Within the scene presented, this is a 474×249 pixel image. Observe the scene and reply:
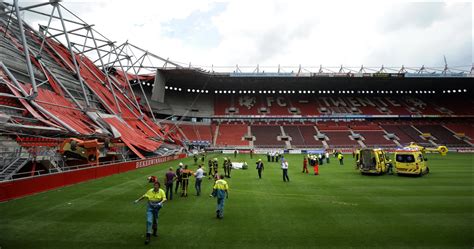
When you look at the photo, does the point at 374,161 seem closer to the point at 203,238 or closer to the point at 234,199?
the point at 234,199

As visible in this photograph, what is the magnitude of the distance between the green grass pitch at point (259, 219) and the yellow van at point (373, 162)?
5.18 meters

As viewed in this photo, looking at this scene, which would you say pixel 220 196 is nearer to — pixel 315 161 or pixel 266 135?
pixel 315 161

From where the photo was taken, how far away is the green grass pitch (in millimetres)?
7598

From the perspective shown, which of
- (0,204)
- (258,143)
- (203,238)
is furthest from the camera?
(258,143)

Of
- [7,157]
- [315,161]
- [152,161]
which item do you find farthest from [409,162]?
[7,157]

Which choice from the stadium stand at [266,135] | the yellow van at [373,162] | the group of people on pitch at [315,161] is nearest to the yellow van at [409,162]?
the yellow van at [373,162]

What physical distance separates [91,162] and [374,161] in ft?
71.4

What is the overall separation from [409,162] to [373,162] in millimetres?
2391

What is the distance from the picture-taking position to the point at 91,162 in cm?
2070

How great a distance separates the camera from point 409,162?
19.8m

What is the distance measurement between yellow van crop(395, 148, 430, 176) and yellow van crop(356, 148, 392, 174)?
1.14 metres

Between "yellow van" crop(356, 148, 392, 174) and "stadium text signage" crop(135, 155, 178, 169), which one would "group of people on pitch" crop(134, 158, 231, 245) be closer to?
"yellow van" crop(356, 148, 392, 174)

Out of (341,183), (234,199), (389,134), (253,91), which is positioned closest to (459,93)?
(389,134)

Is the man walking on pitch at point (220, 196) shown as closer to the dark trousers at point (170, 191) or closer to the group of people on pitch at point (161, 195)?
the group of people on pitch at point (161, 195)
